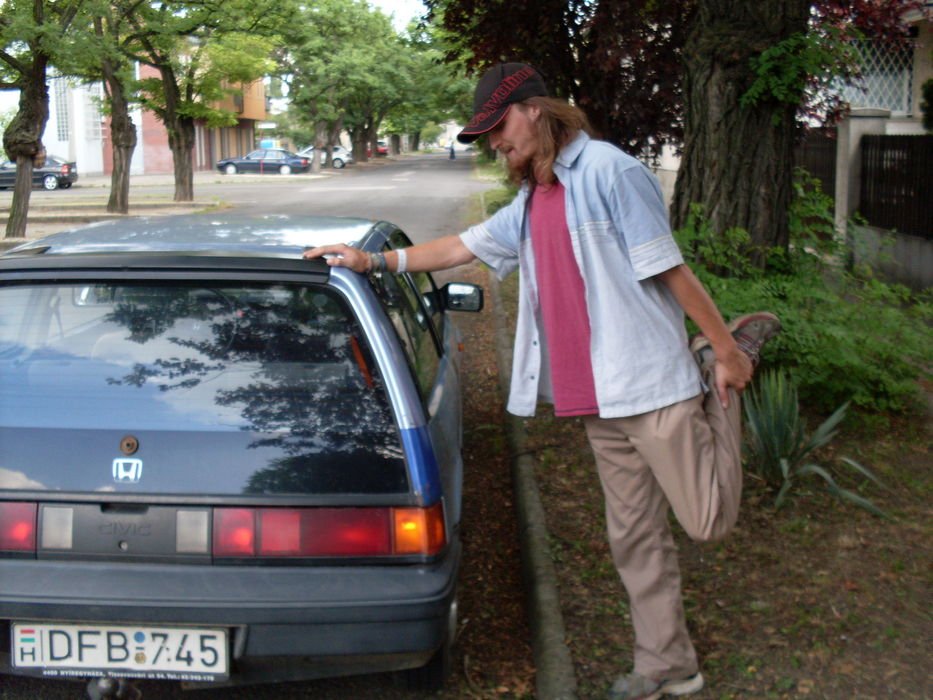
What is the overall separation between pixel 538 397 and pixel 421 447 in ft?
1.58

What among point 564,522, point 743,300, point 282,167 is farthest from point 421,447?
point 282,167

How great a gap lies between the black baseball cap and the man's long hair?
4 centimetres

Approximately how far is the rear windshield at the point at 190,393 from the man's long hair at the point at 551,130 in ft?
2.33

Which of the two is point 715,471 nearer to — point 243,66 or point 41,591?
point 41,591

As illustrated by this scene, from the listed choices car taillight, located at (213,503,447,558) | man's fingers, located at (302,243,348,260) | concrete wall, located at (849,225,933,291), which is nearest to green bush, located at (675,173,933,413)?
man's fingers, located at (302,243,348,260)

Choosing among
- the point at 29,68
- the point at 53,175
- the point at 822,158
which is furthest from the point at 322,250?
the point at 53,175

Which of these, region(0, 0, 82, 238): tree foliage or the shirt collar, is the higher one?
region(0, 0, 82, 238): tree foliage

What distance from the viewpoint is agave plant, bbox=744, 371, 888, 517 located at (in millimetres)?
4777

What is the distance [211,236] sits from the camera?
3750mm

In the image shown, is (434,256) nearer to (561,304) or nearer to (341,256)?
(341,256)

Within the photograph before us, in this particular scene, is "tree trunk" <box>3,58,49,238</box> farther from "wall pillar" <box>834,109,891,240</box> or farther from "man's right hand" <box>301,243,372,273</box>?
"man's right hand" <box>301,243,372,273</box>

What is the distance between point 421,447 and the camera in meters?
3.10

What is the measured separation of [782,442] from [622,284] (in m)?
2.06

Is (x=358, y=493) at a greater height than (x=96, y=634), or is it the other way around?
(x=358, y=493)
